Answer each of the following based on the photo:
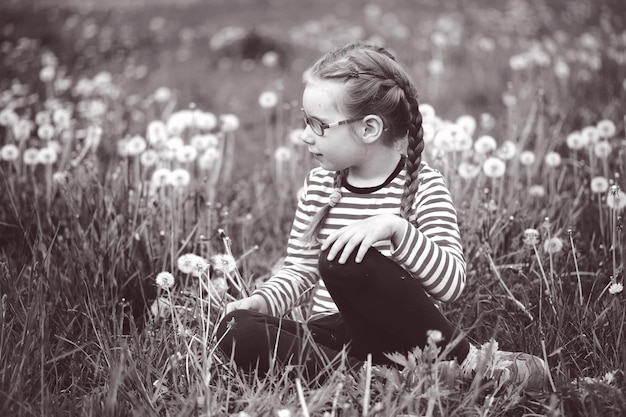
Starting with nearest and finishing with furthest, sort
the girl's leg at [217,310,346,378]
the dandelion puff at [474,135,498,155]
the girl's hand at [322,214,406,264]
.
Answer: the girl's hand at [322,214,406,264] < the girl's leg at [217,310,346,378] < the dandelion puff at [474,135,498,155]

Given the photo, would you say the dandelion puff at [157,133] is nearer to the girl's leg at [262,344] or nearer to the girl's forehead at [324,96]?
the girl's forehead at [324,96]

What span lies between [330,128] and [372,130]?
105 mm

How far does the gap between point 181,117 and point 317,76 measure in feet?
3.43

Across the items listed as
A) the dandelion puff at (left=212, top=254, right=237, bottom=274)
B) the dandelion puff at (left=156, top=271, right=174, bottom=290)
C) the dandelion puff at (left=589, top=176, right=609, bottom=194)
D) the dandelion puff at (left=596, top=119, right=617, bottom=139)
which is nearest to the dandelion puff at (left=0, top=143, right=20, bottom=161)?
the dandelion puff at (left=156, top=271, right=174, bottom=290)

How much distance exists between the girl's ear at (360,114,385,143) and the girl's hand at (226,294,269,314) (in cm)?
46

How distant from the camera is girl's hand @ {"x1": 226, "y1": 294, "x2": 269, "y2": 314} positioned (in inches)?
74.1

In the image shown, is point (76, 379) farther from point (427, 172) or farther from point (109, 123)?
point (109, 123)

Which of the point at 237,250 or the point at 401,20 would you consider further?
the point at 401,20

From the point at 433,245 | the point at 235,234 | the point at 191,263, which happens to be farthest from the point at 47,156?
the point at 433,245

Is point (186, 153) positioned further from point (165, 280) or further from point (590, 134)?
point (590, 134)

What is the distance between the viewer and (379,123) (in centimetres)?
187

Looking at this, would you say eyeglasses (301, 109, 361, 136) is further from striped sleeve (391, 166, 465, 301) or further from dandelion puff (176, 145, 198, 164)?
dandelion puff (176, 145, 198, 164)

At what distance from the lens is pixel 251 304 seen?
74.5 inches

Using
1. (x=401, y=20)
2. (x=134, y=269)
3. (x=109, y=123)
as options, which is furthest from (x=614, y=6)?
(x=134, y=269)
